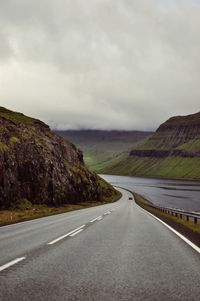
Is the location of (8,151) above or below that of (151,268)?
above

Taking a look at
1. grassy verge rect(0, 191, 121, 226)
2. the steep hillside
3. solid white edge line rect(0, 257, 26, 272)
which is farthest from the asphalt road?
the steep hillside

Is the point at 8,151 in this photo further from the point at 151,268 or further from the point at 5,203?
the point at 151,268

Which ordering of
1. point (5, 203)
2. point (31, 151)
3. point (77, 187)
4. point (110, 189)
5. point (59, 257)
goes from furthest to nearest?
1. point (110, 189)
2. point (77, 187)
3. point (31, 151)
4. point (5, 203)
5. point (59, 257)

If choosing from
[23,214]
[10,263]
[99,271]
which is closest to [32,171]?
[23,214]

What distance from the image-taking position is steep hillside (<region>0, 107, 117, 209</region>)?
45.3 metres

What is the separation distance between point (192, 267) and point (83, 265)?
2.46 metres

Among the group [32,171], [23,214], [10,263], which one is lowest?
[23,214]

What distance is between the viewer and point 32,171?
5256 centimetres

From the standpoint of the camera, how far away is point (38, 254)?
31.0 ft

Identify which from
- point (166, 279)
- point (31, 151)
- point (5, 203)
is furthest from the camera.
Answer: point (31, 151)

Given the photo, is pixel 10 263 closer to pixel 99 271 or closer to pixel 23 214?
pixel 99 271

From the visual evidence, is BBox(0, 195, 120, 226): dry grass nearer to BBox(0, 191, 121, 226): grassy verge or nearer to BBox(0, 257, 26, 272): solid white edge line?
BBox(0, 191, 121, 226): grassy verge

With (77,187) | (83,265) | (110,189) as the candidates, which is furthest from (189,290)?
(110,189)

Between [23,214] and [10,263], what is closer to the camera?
[10,263]
